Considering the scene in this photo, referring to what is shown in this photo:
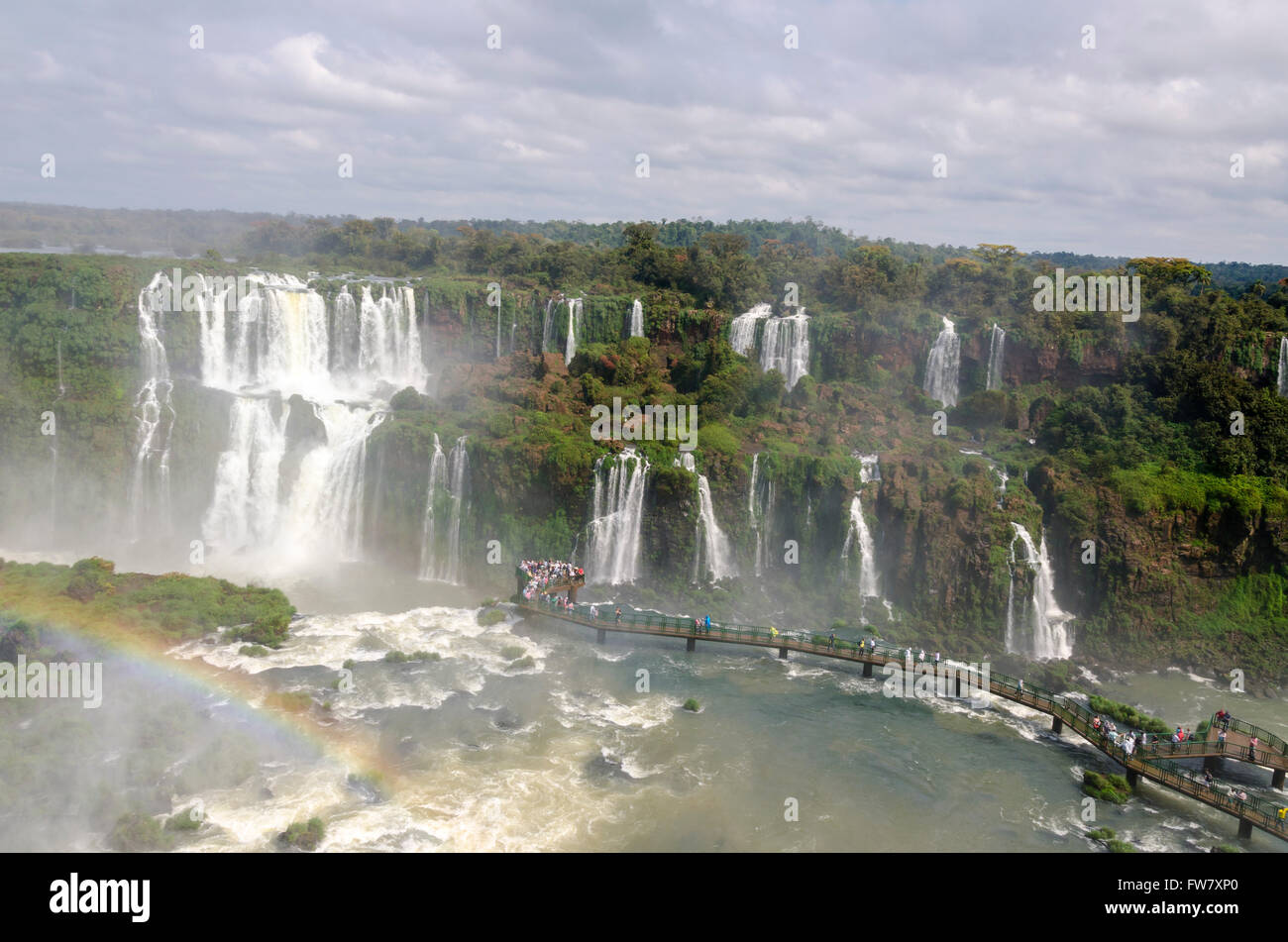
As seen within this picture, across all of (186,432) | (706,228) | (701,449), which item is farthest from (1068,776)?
(706,228)

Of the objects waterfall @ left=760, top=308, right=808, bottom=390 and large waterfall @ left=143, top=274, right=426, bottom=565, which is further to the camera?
waterfall @ left=760, top=308, right=808, bottom=390

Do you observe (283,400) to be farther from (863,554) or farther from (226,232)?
(226,232)

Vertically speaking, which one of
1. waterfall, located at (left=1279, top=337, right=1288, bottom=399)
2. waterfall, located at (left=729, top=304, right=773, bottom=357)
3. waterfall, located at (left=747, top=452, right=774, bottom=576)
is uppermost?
waterfall, located at (left=729, top=304, right=773, bottom=357)

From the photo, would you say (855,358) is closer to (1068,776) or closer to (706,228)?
(1068,776)

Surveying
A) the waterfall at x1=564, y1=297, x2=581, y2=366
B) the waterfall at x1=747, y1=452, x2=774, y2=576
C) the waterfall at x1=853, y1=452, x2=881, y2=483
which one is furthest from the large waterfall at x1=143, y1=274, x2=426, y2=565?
the waterfall at x1=853, y1=452, x2=881, y2=483

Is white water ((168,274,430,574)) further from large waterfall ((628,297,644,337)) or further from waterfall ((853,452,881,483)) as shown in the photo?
waterfall ((853,452,881,483))

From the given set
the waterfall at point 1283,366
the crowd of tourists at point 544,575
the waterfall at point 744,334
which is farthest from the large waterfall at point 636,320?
the waterfall at point 1283,366
